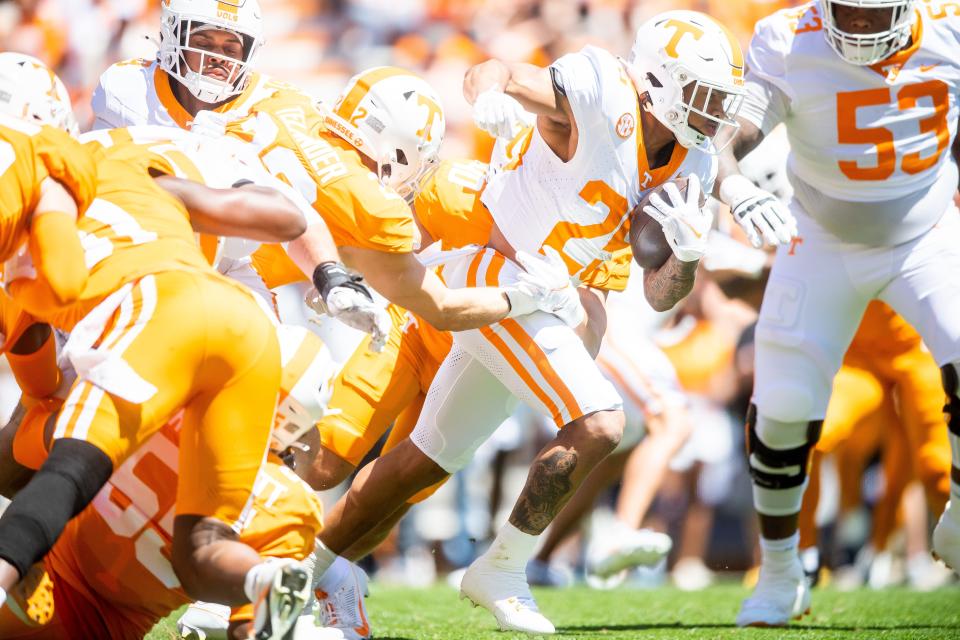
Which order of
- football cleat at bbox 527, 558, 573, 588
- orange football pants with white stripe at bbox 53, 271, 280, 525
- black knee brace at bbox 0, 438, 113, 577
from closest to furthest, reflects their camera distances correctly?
black knee brace at bbox 0, 438, 113, 577, orange football pants with white stripe at bbox 53, 271, 280, 525, football cleat at bbox 527, 558, 573, 588

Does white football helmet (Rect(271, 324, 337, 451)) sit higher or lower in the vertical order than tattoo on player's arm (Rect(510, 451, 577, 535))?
higher

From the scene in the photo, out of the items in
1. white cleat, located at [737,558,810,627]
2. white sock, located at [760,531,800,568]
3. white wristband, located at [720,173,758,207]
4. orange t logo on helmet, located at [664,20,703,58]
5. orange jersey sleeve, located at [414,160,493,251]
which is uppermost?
orange t logo on helmet, located at [664,20,703,58]

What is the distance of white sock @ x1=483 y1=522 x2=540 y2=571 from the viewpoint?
13.3ft

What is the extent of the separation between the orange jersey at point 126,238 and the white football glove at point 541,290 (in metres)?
1.21

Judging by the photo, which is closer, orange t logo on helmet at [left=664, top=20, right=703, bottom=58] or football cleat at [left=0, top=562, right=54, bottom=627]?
football cleat at [left=0, top=562, right=54, bottom=627]

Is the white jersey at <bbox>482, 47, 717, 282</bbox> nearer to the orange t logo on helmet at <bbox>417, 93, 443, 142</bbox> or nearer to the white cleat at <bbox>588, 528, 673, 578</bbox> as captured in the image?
the orange t logo on helmet at <bbox>417, 93, 443, 142</bbox>

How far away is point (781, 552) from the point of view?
194 inches

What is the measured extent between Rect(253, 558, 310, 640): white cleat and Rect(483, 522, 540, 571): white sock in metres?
1.38

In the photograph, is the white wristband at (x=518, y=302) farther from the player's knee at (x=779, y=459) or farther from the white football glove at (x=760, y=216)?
the player's knee at (x=779, y=459)

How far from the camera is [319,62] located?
8.09 meters

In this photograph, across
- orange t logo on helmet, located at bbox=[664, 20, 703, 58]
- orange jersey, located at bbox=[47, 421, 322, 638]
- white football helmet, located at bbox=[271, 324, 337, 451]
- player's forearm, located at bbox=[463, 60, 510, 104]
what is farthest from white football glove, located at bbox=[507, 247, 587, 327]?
orange jersey, located at bbox=[47, 421, 322, 638]

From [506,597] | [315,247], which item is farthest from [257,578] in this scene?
[506,597]

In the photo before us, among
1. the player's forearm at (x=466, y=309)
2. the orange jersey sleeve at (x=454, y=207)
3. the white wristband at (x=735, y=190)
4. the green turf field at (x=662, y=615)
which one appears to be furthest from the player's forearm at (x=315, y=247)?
the white wristband at (x=735, y=190)

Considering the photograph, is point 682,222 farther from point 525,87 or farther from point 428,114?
point 428,114
